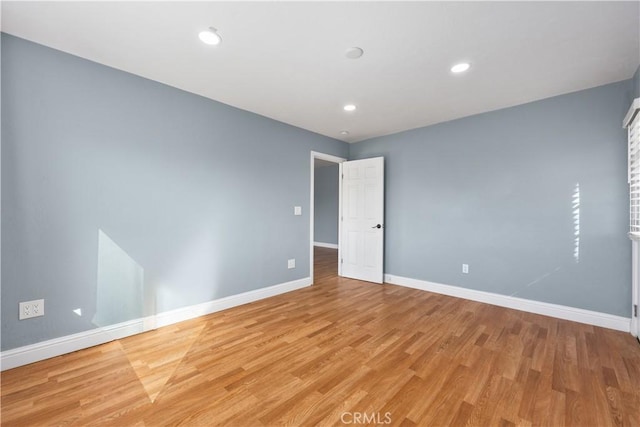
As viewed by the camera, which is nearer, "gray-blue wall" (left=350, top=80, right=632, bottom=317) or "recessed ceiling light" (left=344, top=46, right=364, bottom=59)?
"recessed ceiling light" (left=344, top=46, right=364, bottom=59)

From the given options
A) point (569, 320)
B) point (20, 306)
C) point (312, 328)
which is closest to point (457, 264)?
point (569, 320)

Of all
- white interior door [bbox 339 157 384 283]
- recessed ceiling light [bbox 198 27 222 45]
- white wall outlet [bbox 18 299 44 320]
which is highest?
recessed ceiling light [bbox 198 27 222 45]

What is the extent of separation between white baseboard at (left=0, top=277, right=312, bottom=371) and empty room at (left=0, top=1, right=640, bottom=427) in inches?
0.6

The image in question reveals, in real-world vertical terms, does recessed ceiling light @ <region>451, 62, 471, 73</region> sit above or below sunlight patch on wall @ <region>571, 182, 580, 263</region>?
above

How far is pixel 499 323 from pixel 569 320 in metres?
0.83

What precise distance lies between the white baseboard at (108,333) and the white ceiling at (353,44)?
2448 mm

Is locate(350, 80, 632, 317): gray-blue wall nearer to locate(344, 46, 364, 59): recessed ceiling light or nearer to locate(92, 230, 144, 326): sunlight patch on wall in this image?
locate(344, 46, 364, 59): recessed ceiling light

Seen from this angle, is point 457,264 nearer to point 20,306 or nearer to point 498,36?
point 498,36

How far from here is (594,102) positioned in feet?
9.27

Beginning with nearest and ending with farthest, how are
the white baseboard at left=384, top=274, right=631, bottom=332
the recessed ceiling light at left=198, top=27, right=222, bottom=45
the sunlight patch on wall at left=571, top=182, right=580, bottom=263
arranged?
the recessed ceiling light at left=198, top=27, right=222, bottom=45
the white baseboard at left=384, top=274, right=631, bottom=332
the sunlight patch on wall at left=571, top=182, right=580, bottom=263

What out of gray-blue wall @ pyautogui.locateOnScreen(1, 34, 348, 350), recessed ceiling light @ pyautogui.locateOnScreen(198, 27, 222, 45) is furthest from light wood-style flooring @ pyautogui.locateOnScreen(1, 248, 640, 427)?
recessed ceiling light @ pyautogui.locateOnScreen(198, 27, 222, 45)

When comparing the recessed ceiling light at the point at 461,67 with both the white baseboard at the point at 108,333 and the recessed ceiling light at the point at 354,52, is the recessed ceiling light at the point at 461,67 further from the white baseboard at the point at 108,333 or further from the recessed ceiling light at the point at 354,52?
the white baseboard at the point at 108,333

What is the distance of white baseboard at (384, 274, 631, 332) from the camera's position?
8.92 ft

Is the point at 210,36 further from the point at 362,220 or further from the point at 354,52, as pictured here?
the point at 362,220
